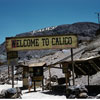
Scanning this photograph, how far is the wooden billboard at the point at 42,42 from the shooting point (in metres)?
13.6

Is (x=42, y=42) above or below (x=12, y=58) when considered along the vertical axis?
above

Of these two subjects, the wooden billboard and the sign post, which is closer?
the sign post

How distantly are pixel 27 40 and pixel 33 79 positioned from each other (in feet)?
22.1

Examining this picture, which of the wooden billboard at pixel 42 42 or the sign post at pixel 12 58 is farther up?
the wooden billboard at pixel 42 42

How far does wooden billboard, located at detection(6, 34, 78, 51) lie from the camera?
44.7 ft

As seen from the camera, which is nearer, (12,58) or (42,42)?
(12,58)

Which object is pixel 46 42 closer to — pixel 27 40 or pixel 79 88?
pixel 27 40

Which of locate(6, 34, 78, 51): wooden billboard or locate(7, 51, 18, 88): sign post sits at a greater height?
A: locate(6, 34, 78, 51): wooden billboard

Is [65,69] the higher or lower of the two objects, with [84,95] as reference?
higher

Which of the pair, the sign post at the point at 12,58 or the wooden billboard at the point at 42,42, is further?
the wooden billboard at the point at 42,42

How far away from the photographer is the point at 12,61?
13.2 meters

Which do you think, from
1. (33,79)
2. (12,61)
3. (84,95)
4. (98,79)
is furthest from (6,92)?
(98,79)

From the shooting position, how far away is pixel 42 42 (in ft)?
45.1

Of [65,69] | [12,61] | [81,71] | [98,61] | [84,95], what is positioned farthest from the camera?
[81,71]
